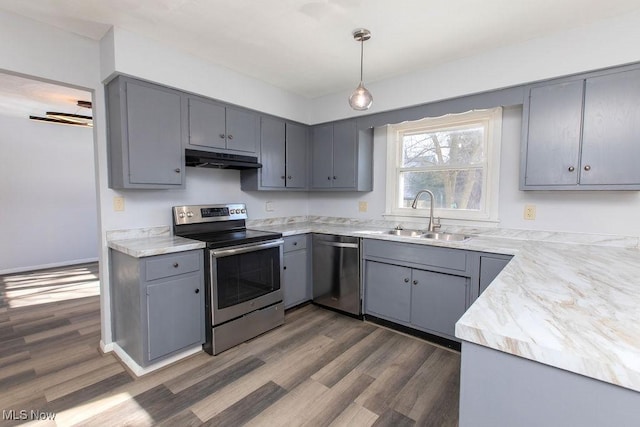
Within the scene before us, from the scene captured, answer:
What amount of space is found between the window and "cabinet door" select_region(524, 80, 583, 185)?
358 mm

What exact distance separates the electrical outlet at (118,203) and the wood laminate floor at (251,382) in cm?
115

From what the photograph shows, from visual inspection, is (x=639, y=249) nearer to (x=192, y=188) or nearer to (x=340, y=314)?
(x=340, y=314)

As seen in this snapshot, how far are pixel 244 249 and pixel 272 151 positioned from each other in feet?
4.16

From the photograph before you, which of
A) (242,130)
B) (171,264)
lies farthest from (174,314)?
(242,130)

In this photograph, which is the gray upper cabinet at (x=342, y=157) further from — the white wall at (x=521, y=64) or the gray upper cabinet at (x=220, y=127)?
the gray upper cabinet at (x=220, y=127)

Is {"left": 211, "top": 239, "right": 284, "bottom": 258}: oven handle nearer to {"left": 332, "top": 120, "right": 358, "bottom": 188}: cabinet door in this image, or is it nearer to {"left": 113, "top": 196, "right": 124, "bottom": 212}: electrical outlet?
{"left": 113, "top": 196, "right": 124, "bottom": 212}: electrical outlet

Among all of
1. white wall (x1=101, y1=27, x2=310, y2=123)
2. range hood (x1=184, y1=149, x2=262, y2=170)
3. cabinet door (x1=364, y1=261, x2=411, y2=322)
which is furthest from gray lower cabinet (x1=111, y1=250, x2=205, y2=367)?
cabinet door (x1=364, y1=261, x2=411, y2=322)

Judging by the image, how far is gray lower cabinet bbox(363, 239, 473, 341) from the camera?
95.0 inches

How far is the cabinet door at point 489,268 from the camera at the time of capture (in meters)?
2.20

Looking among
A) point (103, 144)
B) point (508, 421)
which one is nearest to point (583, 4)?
point (508, 421)

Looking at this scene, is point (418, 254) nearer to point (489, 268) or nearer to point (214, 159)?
point (489, 268)

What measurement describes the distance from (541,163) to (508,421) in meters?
2.12

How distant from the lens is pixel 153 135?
239cm

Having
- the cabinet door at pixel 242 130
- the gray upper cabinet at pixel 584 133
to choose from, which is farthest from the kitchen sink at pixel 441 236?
the cabinet door at pixel 242 130
